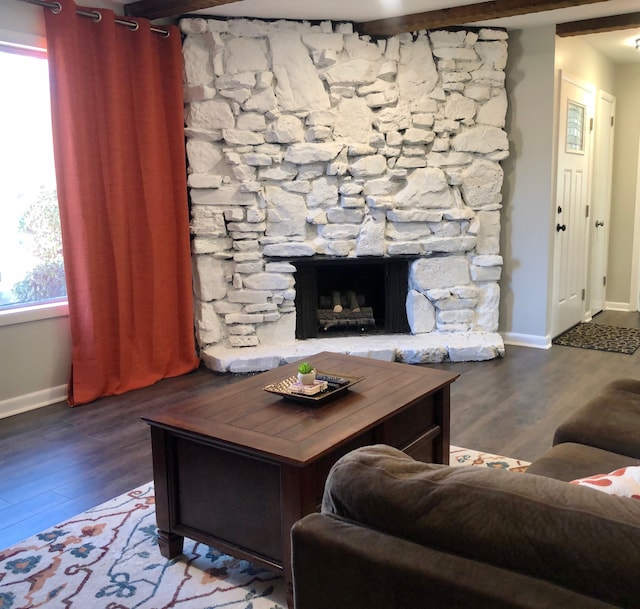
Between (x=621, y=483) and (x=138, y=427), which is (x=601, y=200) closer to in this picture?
(x=138, y=427)

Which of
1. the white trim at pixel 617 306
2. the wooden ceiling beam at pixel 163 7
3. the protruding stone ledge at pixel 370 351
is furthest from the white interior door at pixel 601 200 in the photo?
the wooden ceiling beam at pixel 163 7

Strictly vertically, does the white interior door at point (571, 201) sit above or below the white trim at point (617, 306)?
above

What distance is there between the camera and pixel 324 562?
1165 mm

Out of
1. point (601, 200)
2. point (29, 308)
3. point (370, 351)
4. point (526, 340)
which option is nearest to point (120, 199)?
point (29, 308)

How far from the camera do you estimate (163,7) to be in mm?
3979

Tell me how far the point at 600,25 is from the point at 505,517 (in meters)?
4.71

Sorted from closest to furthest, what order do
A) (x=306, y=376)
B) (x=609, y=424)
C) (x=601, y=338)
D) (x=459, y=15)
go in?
(x=609, y=424), (x=306, y=376), (x=459, y=15), (x=601, y=338)

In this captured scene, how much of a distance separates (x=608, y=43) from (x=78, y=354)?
497 centimetres

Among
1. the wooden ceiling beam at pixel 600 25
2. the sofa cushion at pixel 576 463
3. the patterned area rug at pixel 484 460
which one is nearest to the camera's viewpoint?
the sofa cushion at pixel 576 463

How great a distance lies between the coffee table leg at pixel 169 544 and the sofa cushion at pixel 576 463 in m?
1.21

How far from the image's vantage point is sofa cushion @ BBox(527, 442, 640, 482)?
182 centimetres

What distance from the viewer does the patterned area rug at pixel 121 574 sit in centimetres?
199

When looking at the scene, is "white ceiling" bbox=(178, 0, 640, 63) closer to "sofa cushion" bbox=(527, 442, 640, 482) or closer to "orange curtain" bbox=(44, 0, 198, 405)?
"orange curtain" bbox=(44, 0, 198, 405)

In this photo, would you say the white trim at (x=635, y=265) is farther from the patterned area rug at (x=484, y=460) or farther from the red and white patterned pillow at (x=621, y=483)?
the red and white patterned pillow at (x=621, y=483)
